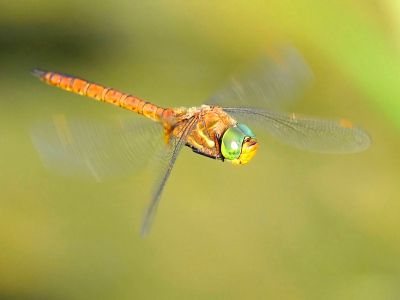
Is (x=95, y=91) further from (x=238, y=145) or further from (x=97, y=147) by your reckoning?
(x=238, y=145)

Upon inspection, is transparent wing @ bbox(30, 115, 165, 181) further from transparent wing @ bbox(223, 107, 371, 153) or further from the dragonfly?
transparent wing @ bbox(223, 107, 371, 153)

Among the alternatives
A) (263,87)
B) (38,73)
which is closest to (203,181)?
(263,87)

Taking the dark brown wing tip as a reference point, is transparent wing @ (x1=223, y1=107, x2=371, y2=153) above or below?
above

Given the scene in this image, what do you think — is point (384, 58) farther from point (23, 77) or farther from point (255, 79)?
point (23, 77)

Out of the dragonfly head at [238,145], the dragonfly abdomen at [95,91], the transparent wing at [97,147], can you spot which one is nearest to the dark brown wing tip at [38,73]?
the dragonfly abdomen at [95,91]

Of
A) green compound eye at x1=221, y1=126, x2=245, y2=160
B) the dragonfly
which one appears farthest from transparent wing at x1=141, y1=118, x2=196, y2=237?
green compound eye at x1=221, y1=126, x2=245, y2=160

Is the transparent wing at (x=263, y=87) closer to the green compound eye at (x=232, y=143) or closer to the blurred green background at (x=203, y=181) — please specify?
the green compound eye at (x=232, y=143)

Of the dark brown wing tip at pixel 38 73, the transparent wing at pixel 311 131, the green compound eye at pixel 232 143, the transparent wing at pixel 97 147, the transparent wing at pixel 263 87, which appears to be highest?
the transparent wing at pixel 263 87

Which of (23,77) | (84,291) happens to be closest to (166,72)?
(23,77)
